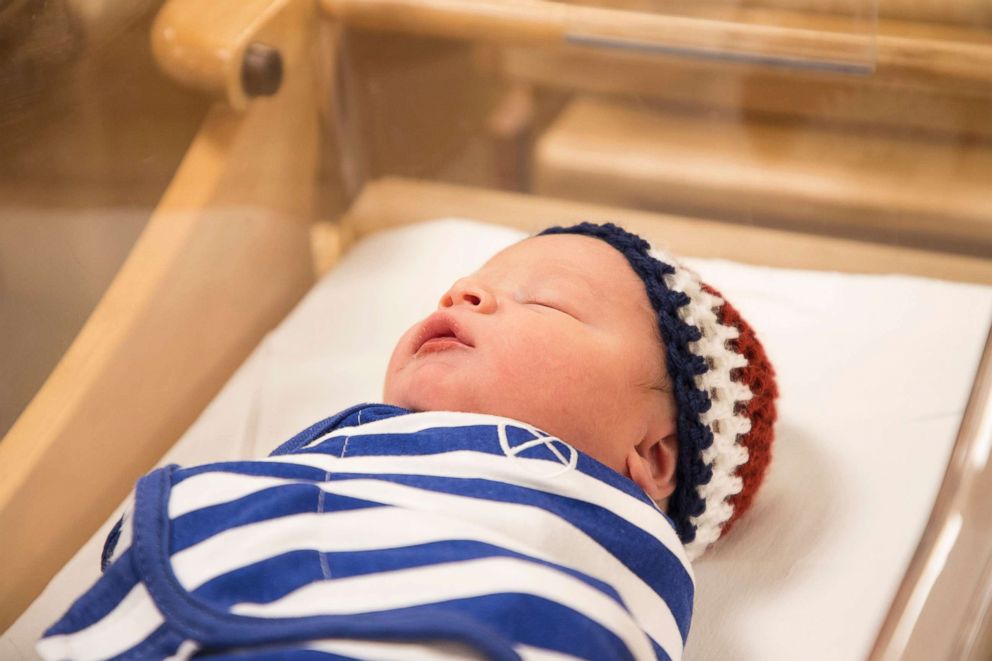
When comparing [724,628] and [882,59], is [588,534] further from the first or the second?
[882,59]

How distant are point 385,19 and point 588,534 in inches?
34.8

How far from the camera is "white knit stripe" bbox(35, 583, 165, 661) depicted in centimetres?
73

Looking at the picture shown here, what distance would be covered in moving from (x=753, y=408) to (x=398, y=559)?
0.36 metres

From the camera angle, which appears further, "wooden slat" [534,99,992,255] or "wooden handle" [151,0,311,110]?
"wooden slat" [534,99,992,255]

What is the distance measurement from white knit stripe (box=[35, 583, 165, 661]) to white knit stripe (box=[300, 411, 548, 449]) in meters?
0.20

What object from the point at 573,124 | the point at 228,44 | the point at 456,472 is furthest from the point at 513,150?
the point at 456,472

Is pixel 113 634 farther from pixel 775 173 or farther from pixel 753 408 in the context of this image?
pixel 775 173

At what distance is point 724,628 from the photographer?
0.91 metres

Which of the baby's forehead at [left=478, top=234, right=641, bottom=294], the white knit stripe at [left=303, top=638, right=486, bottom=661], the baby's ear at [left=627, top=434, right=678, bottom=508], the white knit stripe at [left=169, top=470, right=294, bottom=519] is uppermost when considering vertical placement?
the baby's forehead at [left=478, top=234, right=641, bottom=294]

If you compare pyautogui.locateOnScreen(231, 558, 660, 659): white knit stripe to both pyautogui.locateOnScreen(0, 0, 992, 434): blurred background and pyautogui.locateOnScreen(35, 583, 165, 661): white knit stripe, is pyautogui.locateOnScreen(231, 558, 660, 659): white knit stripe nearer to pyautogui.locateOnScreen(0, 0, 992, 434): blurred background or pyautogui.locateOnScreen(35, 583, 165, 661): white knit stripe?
pyautogui.locateOnScreen(35, 583, 165, 661): white knit stripe

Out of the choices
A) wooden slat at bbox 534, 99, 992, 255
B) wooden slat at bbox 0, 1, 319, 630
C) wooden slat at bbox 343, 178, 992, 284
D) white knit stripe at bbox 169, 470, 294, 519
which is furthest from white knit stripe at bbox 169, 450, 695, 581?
wooden slat at bbox 534, 99, 992, 255

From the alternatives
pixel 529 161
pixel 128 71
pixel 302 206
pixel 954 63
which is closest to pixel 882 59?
pixel 954 63

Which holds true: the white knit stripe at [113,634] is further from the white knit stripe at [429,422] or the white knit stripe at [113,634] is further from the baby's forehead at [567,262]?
the baby's forehead at [567,262]

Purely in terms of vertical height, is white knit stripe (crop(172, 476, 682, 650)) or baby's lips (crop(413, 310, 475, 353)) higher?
baby's lips (crop(413, 310, 475, 353))
